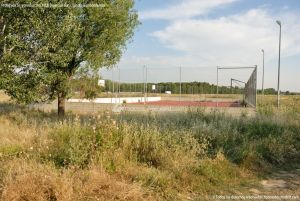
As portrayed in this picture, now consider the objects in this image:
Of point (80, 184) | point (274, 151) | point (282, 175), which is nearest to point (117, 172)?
point (80, 184)

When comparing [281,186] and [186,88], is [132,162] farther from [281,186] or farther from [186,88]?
[186,88]

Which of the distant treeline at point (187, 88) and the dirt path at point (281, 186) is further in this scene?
the distant treeline at point (187, 88)

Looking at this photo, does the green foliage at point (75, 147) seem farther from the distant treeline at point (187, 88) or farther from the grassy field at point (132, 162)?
the distant treeline at point (187, 88)

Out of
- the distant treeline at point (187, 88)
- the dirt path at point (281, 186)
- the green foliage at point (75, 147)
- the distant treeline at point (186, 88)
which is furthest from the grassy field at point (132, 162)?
the distant treeline at point (186, 88)

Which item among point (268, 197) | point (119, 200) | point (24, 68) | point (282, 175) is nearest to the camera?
point (119, 200)

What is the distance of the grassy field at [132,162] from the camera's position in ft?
17.1

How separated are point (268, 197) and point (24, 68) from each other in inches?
314

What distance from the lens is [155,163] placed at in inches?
280

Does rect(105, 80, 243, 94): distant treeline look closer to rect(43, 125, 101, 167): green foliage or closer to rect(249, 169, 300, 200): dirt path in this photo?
rect(249, 169, 300, 200): dirt path

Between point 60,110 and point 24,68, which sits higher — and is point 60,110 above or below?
below

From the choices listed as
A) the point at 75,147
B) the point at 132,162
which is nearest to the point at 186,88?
the point at 132,162

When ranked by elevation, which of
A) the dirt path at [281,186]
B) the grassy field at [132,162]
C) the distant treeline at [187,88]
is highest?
the distant treeline at [187,88]

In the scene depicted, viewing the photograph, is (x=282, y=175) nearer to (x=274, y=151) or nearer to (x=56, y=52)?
(x=274, y=151)

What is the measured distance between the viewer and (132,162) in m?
6.86
